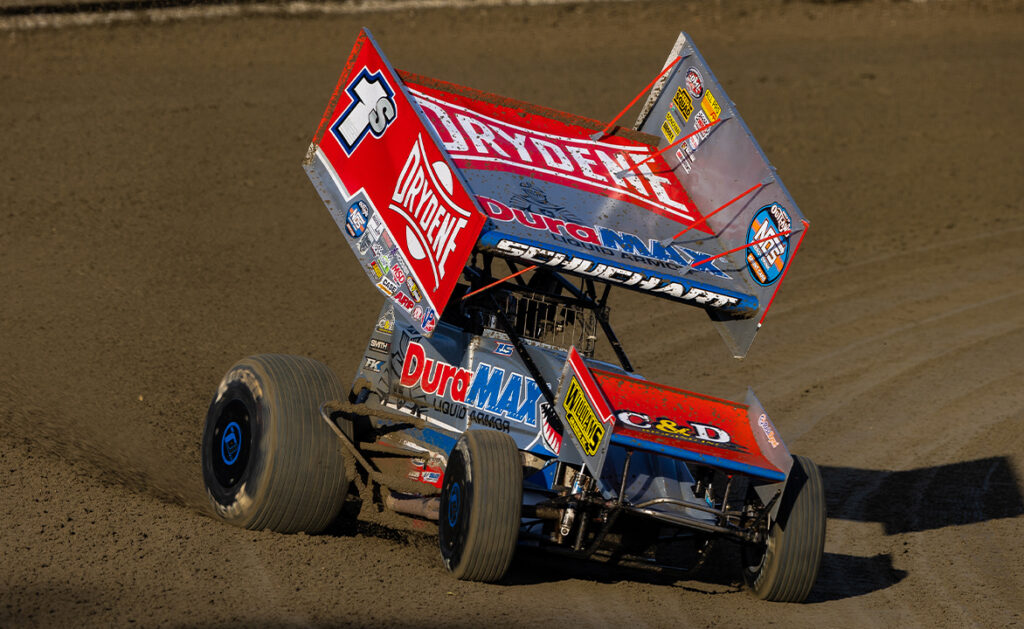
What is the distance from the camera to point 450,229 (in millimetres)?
7664

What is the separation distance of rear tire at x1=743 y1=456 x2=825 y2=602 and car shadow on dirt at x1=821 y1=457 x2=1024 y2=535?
7.74 ft

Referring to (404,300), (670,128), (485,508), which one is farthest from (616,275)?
(670,128)

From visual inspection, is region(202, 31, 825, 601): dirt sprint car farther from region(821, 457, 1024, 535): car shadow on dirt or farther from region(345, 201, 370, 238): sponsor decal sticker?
region(821, 457, 1024, 535): car shadow on dirt

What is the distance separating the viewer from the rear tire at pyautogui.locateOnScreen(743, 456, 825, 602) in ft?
25.4

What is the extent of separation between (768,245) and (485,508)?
8.79ft

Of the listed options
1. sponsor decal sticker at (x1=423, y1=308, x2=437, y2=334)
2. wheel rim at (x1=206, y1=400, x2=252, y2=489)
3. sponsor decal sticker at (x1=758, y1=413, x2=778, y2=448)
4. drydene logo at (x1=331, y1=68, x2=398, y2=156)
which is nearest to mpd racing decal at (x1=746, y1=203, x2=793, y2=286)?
sponsor decal sticker at (x1=758, y1=413, x2=778, y2=448)

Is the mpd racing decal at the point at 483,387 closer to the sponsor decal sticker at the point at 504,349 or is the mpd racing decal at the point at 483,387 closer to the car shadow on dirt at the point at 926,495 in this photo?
the sponsor decal sticker at the point at 504,349

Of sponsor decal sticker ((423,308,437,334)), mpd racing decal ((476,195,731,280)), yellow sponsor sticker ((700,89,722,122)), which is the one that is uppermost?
yellow sponsor sticker ((700,89,722,122))

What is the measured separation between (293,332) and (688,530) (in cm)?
692

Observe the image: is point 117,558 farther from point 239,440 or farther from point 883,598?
point 883,598

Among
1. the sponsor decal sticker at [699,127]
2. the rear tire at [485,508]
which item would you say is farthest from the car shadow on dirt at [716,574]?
the sponsor decal sticker at [699,127]

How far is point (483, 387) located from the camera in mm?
8344

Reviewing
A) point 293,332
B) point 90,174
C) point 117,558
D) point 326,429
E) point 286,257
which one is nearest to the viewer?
point 117,558

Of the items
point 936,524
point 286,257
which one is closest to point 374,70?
point 936,524
